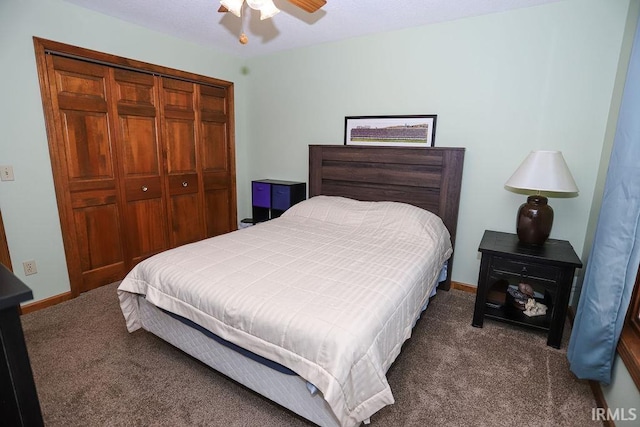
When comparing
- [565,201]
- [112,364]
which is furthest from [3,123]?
[565,201]

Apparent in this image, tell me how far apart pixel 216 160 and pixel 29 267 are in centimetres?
201

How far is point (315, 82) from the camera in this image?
3.48m

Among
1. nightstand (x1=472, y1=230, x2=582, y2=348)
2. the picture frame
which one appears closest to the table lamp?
nightstand (x1=472, y1=230, x2=582, y2=348)

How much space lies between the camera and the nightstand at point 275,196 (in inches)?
142

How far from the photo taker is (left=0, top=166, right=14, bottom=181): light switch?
2.30 m

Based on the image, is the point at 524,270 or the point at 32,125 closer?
the point at 524,270

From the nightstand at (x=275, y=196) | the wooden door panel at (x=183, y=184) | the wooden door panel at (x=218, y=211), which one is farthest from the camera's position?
the wooden door panel at (x=218, y=211)

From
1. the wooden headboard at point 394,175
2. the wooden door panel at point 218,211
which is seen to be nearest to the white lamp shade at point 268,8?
the wooden headboard at point 394,175

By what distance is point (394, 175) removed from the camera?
3061 mm

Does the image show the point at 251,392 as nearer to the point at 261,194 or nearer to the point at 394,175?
the point at 394,175

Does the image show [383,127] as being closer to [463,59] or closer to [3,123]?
[463,59]

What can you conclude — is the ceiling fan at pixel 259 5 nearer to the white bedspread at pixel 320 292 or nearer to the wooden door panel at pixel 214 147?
the white bedspread at pixel 320 292

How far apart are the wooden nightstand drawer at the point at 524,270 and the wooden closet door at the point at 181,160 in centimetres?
306

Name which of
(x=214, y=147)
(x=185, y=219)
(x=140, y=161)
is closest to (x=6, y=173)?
(x=140, y=161)
